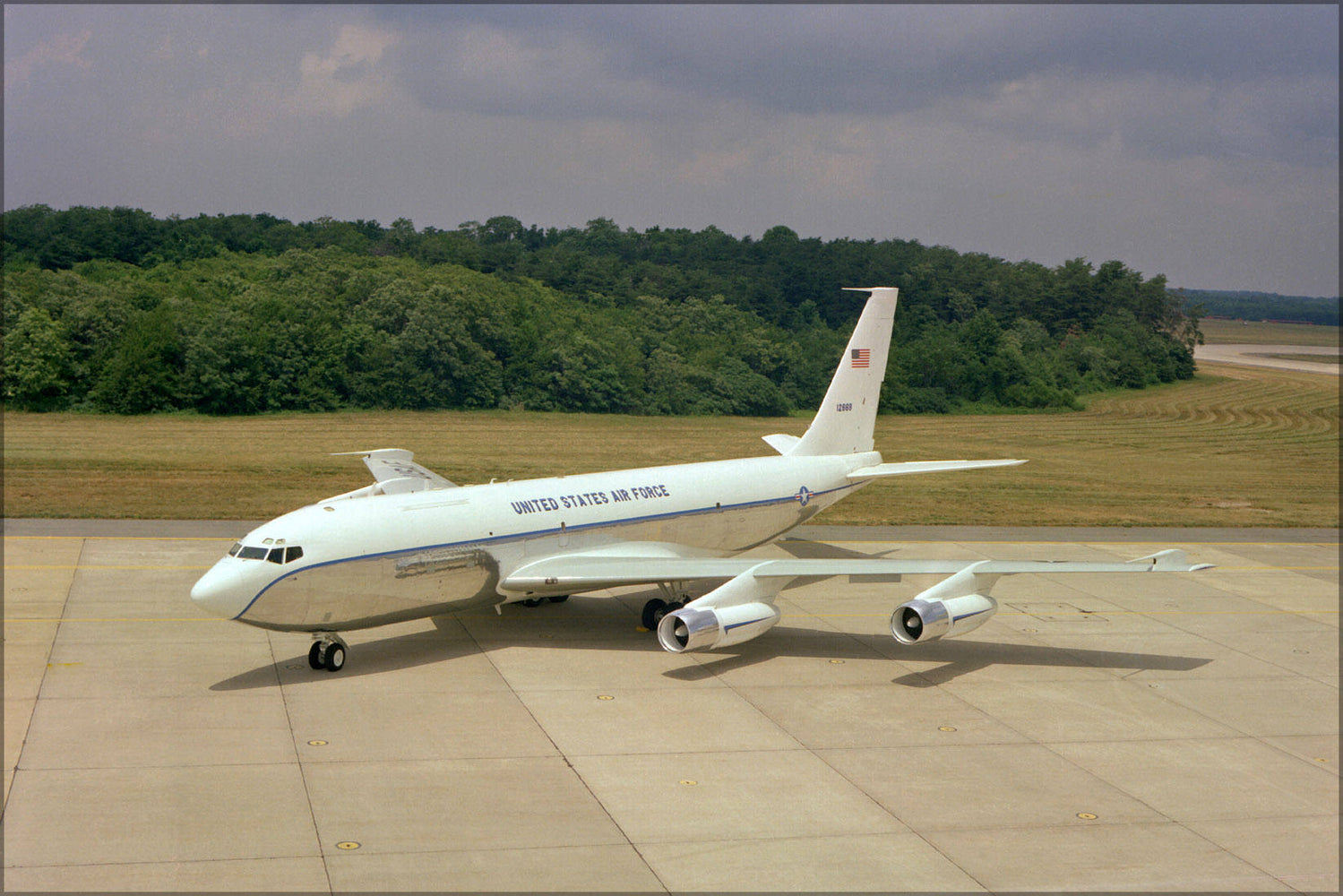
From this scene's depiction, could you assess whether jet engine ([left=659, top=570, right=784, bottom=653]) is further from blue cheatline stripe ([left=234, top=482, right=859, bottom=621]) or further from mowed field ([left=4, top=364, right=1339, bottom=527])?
mowed field ([left=4, top=364, right=1339, bottom=527])

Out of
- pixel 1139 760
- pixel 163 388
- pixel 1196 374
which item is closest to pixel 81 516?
pixel 1139 760

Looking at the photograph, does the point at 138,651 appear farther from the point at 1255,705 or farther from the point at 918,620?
the point at 1255,705

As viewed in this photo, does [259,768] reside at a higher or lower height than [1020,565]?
lower

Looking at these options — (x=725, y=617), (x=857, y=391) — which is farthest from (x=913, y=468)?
(x=725, y=617)

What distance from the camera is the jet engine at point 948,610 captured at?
86.6 feet

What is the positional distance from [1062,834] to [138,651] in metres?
19.4

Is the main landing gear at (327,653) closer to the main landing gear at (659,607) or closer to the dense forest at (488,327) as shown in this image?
the main landing gear at (659,607)

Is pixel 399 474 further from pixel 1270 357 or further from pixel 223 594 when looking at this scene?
pixel 1270 357

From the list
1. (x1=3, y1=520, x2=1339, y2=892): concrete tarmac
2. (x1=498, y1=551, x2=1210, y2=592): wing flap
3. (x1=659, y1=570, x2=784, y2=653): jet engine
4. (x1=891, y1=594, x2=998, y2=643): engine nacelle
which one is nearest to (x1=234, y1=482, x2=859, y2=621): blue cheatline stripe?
(x1=498, y1=551, x2=1210, y2=592): wing flap

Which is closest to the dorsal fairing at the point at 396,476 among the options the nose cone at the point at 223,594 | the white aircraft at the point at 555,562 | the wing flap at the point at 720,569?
the white aircraft at the point at 555,562

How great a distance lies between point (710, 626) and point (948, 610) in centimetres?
531

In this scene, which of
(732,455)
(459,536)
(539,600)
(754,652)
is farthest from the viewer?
(732,455)

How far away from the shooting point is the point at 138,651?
2662cm

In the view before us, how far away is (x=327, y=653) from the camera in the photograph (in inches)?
1009
